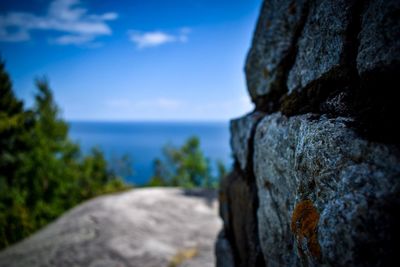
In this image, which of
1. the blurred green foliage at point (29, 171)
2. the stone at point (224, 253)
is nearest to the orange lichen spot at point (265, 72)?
the stone at point (224, 253)

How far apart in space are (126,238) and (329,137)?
8971 millimetres

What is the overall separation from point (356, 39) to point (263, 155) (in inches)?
70.5

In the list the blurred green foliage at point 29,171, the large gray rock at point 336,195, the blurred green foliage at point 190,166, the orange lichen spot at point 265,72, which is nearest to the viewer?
the large gray rock at point 336,195

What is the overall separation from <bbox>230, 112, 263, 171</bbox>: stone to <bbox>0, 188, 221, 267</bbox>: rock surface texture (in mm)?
5044

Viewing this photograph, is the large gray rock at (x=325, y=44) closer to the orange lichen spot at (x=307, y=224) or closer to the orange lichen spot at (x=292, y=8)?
the orange lichen spot at (x=292, y=8)

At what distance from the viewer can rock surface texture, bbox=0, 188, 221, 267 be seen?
7637mm

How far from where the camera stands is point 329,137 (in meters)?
1.81

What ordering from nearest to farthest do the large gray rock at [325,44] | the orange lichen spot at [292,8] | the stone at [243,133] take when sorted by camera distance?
the large gray rock at [325,44]
the orange lichen spot at [292,8]
the stone at [243,133]

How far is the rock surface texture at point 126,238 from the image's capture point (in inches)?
301

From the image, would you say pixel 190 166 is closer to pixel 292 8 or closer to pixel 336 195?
pixel 292 8

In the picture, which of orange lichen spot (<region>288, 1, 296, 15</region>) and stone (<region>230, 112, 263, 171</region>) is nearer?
orange lichen spot (<region>288, 1, 296, 15</region>)

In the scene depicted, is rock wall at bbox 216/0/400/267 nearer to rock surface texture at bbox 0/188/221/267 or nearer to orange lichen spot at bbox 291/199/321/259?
orange lichen spot at bbox 291/199/321/259

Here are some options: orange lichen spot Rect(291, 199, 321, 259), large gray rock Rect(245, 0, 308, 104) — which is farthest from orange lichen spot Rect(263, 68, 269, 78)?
orange lichen spot Rect(291, 199, 321, 259)

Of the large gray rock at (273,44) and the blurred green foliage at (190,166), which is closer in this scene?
the large gray rock at (273,44)
